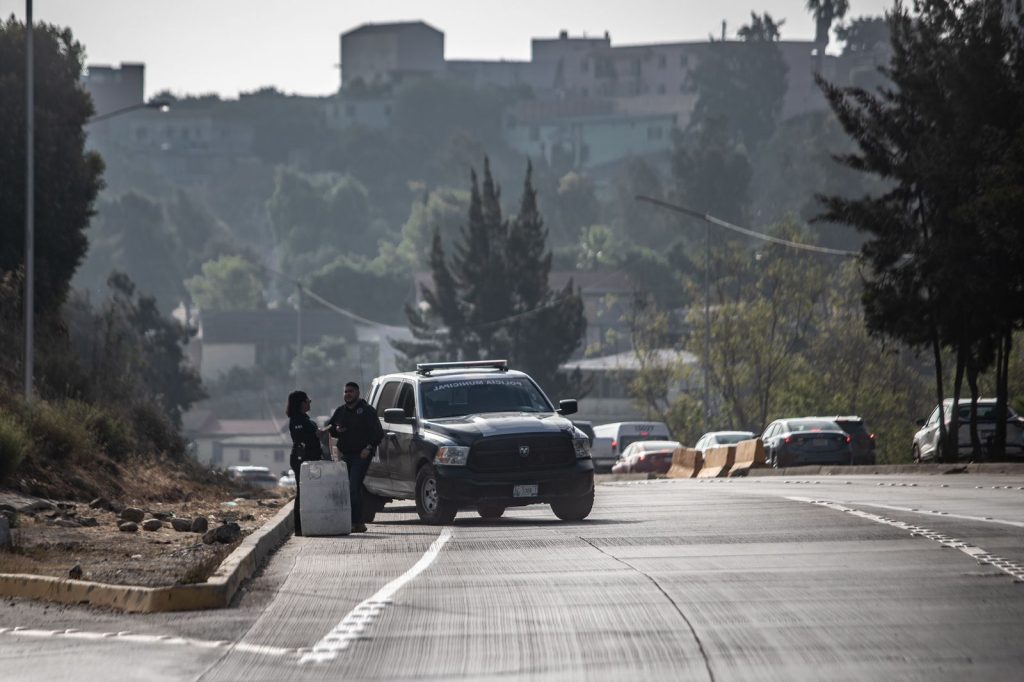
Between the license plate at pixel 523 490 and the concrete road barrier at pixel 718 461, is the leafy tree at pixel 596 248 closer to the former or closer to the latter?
the concrete road barrier at pixel 718 461

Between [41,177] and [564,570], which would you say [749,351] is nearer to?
[41,177]

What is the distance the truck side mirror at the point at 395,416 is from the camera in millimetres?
23734

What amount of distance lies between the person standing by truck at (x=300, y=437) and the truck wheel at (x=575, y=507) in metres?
3.12

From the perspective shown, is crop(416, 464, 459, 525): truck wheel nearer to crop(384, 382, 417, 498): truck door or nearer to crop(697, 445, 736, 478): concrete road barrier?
crop(384, 382, 417, 498): truck door

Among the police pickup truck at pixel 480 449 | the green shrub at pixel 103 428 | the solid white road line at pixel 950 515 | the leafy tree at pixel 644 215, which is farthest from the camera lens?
the leafy tree at pixel 644 215

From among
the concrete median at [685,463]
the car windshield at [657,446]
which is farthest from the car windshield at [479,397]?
the car windshield at [657,446]

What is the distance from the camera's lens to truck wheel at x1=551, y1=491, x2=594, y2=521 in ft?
75.7

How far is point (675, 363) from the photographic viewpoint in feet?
290

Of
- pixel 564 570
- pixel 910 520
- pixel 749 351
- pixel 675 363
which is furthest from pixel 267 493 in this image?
pixel 675 363

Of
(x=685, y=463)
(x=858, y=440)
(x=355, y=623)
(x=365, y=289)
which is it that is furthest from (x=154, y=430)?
(x=365, y=289)

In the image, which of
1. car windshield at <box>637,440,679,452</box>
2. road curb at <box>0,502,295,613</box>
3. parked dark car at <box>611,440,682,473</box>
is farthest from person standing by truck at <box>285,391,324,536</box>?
car windshield at <box>637,440,679,452</box>

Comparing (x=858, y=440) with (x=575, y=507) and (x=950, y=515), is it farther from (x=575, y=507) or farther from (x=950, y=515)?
(x=950, y=515)

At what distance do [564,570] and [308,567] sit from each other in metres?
2.61

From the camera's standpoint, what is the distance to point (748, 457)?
4741 cm
